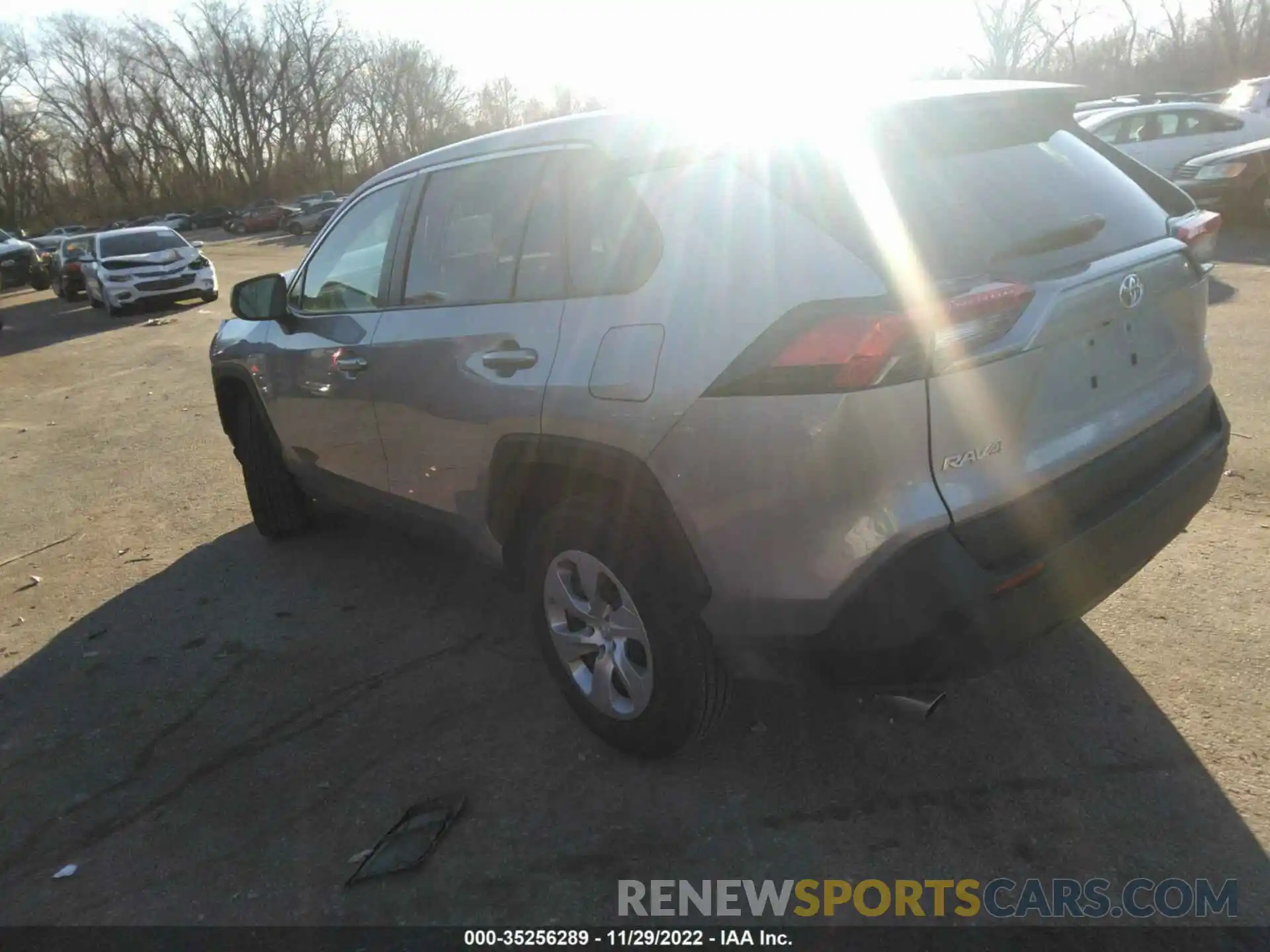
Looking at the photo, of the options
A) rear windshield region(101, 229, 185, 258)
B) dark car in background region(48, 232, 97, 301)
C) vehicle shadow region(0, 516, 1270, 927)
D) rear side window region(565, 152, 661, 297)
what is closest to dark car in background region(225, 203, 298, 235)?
dark car in background region(48, 232, 97, 301)

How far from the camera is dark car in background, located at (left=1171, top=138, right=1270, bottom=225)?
11961mm

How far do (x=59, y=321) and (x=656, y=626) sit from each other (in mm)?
20102

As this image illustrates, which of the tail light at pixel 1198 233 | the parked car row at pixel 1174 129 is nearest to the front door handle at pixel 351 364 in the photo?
the tail light at pixel 1198 233

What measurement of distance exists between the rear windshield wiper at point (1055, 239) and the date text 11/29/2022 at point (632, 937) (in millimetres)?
1687

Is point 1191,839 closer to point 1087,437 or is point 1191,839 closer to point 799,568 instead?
point 1087,437

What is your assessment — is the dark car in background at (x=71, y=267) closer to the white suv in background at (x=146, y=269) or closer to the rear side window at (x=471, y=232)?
the white suv in background at (x=146, y=269)

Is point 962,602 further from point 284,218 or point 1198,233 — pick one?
point 284,218

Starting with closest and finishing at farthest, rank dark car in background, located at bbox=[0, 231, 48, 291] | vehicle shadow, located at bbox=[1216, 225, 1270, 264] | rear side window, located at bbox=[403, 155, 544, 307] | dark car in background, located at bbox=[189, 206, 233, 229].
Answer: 1. rear side window, located at bbox=[403, 155, 544, 307]
2. vehicle shadow, located at bbox=[1216, 225, 1270, 264]
3. dark car in background, located at bbox=[0, 231, 48, 291]
4. dark car in background, located at bbox=[189, 206, 233, 229]

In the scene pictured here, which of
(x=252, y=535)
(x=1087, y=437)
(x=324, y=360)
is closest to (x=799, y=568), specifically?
(x=1087, y=437)

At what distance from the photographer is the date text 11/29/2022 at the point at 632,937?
7.68 feet

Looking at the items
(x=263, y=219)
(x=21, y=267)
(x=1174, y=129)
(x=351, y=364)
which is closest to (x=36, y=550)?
(x=351, y=364)

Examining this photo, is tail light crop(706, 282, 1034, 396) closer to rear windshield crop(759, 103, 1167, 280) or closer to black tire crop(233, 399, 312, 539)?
rear windshield crop(759, 103, 1167, 280)

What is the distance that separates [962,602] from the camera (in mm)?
2246

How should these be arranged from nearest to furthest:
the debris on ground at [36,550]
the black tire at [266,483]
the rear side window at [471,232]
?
the rear side window at [471,232]
the black tire at [266,483]
the debris on ground at [36,550]
